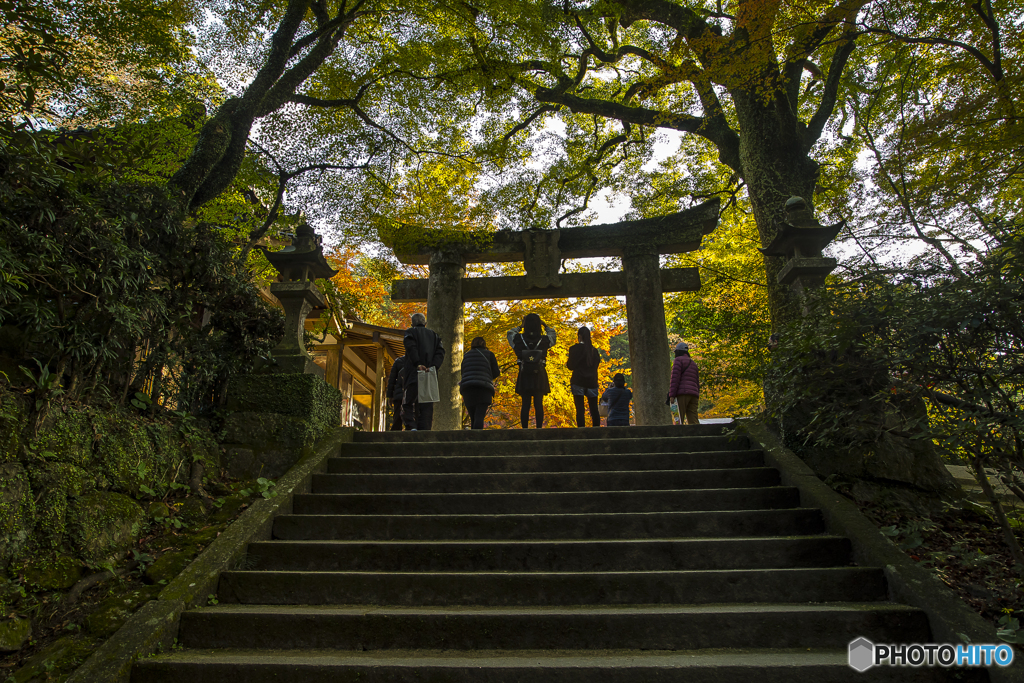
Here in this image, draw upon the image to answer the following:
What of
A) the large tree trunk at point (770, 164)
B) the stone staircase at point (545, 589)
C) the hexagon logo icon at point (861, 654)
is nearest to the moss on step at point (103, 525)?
the stone staircase at point (545, 589)

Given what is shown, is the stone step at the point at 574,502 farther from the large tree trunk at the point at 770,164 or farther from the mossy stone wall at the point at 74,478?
the large tree trunk at the point at 770,164

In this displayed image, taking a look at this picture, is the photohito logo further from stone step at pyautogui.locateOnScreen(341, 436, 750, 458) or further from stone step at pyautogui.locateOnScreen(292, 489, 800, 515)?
stone step at pyautogui.locateOnScreen(341, 436, 750, 458)

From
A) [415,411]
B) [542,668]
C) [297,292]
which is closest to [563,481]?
[542,668]

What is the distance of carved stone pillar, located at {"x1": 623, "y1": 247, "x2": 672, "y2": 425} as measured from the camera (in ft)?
30.9

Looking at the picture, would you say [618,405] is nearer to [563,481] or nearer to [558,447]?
[558,447]

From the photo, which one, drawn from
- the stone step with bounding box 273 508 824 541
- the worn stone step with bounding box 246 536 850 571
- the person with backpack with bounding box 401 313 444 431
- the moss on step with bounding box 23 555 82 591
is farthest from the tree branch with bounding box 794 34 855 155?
the moss on step with bounding box 23 555 82 591

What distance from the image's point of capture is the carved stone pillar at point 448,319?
9757mm

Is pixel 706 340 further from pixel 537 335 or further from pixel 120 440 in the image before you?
pixel 120 440

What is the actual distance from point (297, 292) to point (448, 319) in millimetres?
4338

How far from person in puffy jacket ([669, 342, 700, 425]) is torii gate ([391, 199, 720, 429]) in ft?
7.74

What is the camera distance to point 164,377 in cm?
457

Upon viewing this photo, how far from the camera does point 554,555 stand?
11.4ft

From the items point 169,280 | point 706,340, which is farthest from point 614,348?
point 169,280

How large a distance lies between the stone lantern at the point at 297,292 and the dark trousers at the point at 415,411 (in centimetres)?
117
